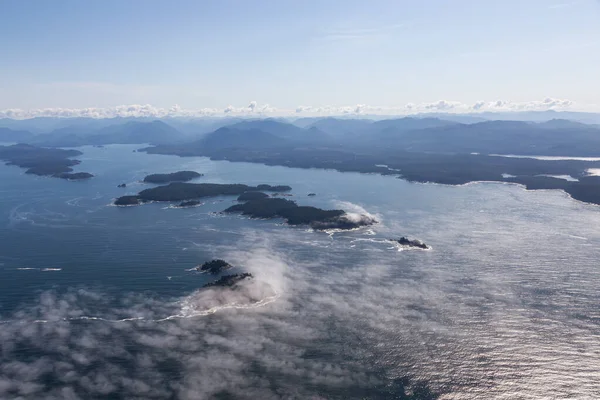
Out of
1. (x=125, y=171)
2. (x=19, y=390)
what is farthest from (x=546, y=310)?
(x=125, y=171)

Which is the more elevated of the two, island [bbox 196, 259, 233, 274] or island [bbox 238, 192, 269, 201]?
island [bbox 238, 192, 269, 201]

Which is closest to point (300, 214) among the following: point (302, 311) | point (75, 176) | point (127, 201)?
point (302, 311)

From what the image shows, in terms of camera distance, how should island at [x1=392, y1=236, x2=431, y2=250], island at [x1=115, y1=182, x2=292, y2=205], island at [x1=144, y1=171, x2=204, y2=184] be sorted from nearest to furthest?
1. island at [x1=392, y1=236, x2=431, y2=250]
2. island at [x1=115, y1=182, x2=292, y2=205]
3. island at [x1=144, y1=171, x2=204, y2=184]

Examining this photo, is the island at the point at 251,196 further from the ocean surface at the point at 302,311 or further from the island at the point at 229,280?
the island at the point at 229,280

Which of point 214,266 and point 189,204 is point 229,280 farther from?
point 189,204

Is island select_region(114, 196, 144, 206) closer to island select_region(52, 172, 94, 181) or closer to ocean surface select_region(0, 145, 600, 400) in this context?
ocean surface select_region(0, 145, 600, 400)

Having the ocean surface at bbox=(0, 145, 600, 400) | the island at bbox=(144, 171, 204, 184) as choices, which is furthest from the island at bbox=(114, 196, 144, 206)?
the island at bbox=(144, 171, 204, 184)

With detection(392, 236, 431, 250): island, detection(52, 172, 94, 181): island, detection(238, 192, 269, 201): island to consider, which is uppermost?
detection(52, 172, 94, 181): island
